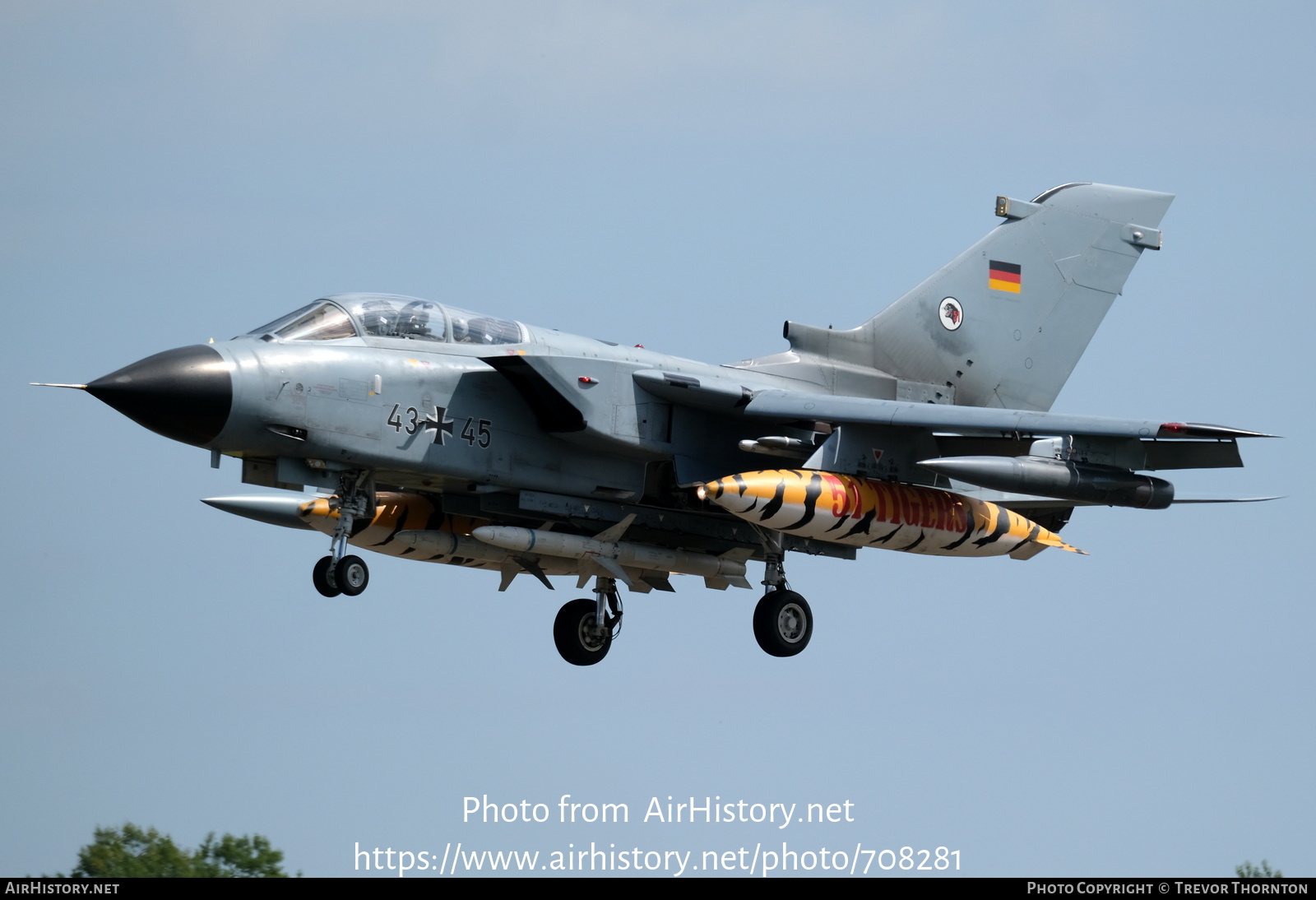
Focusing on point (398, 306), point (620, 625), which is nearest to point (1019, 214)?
point (620, 625)

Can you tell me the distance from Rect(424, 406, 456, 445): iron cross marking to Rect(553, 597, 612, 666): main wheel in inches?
138

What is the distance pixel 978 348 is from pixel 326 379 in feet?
26.3

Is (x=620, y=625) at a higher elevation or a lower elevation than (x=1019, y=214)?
lower

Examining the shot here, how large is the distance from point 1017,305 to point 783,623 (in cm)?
492

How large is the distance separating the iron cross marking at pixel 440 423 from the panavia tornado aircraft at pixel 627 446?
0.02 meters

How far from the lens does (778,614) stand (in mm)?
17953

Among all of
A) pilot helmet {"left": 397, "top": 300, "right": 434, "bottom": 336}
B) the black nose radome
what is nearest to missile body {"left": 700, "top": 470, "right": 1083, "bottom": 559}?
pilot helmet {"left": 397, "top": 300, "right": 434, "bottom": 336}

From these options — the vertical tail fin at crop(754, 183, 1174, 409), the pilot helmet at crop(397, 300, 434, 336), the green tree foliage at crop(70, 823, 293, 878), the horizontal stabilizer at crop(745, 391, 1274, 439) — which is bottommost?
the green tree foliage at crop(70, 823, 293, 878)

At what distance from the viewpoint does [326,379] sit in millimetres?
14969

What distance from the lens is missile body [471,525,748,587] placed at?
53.3ft

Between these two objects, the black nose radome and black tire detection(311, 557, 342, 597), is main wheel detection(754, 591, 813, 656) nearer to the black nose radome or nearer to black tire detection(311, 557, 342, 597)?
black tire detection(311, 557, 342, 597)

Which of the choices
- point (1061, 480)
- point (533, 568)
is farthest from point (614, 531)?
point (1061, 480)

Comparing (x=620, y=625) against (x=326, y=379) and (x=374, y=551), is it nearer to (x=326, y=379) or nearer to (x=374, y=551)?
(x=374, y=551)

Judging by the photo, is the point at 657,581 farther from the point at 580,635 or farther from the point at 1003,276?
the point at 1003,276
